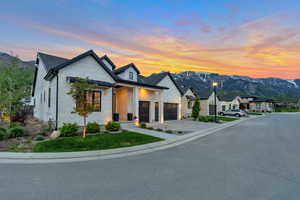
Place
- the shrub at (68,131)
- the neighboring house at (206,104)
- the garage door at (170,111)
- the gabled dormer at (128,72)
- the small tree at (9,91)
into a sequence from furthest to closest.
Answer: the neighboring house at (206,104), the garage door at (170,111), the gabled dormer at (128,72), the small tree at (9,91), the shrub at (68,131)

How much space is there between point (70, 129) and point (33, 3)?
37.6 feet

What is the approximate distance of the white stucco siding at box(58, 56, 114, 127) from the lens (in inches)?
418

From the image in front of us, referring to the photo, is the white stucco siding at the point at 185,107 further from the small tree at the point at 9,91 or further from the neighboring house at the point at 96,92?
the small tree at the point at 9,91

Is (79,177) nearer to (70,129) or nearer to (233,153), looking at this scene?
(70,129)

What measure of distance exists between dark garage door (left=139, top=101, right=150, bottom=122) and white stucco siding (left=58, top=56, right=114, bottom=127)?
464 cm

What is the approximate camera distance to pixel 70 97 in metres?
10.9

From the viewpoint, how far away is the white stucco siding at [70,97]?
10.6 meters

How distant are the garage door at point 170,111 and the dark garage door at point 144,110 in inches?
155

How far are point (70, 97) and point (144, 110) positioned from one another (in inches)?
343

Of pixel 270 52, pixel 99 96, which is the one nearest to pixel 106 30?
pixel 99 96

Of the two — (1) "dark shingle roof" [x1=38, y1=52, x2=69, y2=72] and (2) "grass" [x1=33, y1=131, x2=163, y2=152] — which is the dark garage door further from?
(1) "dark shingle roof" [x1=38, y1=52, x2=69, y2=72]

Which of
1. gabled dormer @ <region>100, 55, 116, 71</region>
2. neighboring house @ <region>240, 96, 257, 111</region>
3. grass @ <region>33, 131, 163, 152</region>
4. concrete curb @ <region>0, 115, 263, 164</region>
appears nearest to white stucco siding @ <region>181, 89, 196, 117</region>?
gabled dormer @ <region>100, 55, 116, 71</region>

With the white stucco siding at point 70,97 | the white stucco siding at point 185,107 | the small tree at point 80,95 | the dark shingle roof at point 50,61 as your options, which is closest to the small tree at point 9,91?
the dark shingle roof at point 50,61

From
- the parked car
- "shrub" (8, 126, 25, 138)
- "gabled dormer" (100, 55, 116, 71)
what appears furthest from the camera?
the parked car
